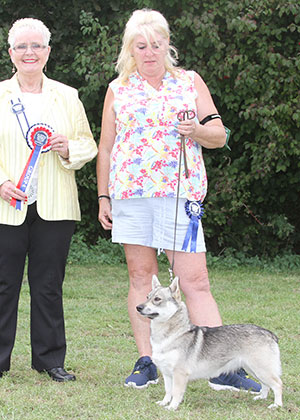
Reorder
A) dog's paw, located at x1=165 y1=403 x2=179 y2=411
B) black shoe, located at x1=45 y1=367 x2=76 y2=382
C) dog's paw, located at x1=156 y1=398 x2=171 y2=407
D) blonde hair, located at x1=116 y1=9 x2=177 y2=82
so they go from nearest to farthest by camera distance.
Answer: dog's paw, located at x1=165 y1=403 x2=179 y2=411
dog's paw, located at x1=156 y1=398 x2=171 y2=407
blonde hair, located at x1=116 y1=9 x2=177 y2=82
black shoe, located at x1=45 y1=367 x2=76 y2=382

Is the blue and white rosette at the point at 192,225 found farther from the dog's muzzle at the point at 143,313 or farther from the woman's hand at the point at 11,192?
the woman's hand at the point at 11,192

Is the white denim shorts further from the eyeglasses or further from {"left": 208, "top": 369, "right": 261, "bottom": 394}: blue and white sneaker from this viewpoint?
the eyeglasses

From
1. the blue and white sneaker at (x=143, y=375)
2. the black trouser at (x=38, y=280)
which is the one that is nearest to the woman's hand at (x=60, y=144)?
the black trouser at (x=38, y=280)

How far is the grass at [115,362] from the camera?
372 cm

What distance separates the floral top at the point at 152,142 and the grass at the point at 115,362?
1122 millimetres

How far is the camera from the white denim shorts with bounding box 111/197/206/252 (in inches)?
159

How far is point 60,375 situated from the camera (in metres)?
4.33

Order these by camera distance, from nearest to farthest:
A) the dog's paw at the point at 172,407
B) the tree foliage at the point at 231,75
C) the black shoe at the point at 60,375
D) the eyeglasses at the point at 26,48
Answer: the dog's paw at the point at 172,407
the eyeglasses at the point at 26,48
the black shoe at the point at 60,375
the tree foliage at the point at 231,75

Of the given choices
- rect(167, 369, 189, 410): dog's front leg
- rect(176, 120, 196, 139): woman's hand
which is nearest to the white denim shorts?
rect(176, 120, 196, 139): woman's hand

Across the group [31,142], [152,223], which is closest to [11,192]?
[31,142]

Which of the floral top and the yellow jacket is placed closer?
the floral top

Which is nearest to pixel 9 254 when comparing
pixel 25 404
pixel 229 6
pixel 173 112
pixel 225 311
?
pixel 25 404

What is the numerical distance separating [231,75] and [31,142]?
17.5 ft

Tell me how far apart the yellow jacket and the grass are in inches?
39.3
